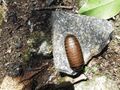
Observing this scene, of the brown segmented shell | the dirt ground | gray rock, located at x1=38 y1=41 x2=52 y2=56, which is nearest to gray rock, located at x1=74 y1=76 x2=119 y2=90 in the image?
the dirt ground

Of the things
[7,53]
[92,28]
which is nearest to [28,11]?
[7,53]

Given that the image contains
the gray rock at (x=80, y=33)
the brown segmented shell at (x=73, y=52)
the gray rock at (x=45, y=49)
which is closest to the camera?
the brown segmented shell at (x=73, y=52)

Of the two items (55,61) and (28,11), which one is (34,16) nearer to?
(28,11)

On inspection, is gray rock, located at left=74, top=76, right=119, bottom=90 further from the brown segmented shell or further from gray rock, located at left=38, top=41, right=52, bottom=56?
gray rock, located at left=38, top=41, right=52, bottom=56

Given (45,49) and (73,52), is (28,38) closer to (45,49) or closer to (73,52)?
(45,49)

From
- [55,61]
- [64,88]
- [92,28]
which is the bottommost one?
[64,88]

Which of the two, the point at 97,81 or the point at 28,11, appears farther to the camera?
the point at 28,11

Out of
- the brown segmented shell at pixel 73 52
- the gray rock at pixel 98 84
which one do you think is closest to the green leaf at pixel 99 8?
the brown segmented shell at pixel 73 52

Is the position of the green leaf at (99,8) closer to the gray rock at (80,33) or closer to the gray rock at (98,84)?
the gray rock at (80,33)
